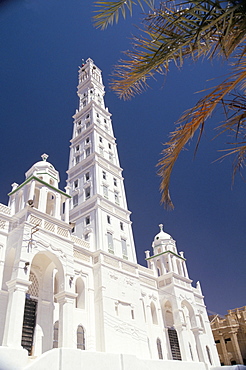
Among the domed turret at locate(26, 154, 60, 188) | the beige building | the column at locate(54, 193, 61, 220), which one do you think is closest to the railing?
the column at locate(54, 193, 61, 220)

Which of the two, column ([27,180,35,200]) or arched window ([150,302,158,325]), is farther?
arched window ([150,302,158,325])

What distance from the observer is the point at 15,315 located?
13.2 metres

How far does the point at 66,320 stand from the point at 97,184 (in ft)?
42.0

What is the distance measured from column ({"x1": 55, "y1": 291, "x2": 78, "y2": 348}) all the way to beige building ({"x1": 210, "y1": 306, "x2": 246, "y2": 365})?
102ft

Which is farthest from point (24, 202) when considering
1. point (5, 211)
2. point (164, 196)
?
point (164, 196)

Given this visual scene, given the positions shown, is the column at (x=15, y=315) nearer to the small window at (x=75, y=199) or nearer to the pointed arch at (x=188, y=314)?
the small window at (x=75, y=199)

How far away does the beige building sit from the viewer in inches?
1481

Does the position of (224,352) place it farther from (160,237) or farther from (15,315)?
(15,315)

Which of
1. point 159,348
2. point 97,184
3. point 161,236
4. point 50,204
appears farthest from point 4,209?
point 161,236

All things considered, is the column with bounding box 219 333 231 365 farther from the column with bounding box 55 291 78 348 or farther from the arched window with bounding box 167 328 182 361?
the column with bounding box 55 291 78 348

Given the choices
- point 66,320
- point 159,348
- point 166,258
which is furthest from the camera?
point 166,258

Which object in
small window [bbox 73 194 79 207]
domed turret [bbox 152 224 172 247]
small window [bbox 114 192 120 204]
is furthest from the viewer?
domed turret [bbox 152 224 172 247]

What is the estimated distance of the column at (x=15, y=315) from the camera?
1259 cm

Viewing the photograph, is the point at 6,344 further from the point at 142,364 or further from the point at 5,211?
the point at 5,211
